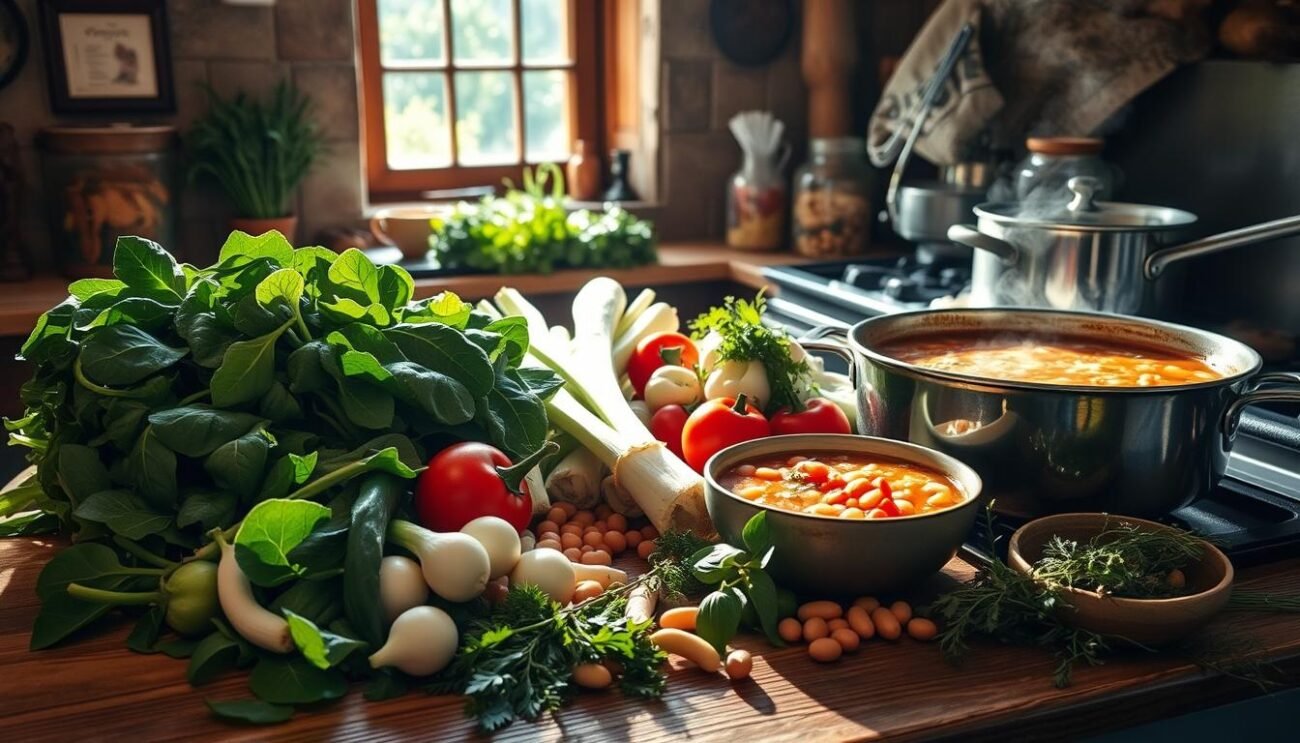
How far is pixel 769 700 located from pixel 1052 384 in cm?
40

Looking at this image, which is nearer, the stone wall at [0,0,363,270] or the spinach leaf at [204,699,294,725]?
the spinach leaf at [204,699,294,725]

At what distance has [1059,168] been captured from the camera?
2225mm

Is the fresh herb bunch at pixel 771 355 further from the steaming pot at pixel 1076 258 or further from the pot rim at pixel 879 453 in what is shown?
the steaming pot at pixel 1076 258

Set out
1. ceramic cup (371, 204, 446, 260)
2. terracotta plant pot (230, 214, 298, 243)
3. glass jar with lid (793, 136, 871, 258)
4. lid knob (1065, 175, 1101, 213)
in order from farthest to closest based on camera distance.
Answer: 1. glass jar with lid (793, 136, 871, 258)
2. ceramic cup (371, 204, 446, 260)
3. terracotta plant pot (230, 214, 298, 243)
4. lid knob (1065, 175, 1101, 213)

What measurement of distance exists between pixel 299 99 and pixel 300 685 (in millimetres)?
Result: 2395

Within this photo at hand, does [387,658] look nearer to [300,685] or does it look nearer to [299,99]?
[300,685]

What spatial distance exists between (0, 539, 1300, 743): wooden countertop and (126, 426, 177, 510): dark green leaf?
0.13 m

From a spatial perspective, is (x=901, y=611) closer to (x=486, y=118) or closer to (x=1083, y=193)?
(x=1083, y=193)

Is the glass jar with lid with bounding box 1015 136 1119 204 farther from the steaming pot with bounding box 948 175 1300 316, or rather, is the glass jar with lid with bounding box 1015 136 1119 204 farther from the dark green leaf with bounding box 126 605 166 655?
the dark green leaf with bounding box 126 605 166 655

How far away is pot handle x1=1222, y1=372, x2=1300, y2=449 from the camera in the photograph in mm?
1089

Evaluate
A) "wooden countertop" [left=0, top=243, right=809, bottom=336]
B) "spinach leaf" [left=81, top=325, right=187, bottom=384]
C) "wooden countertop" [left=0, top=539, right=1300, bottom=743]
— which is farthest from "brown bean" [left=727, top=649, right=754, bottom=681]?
"wooden countertop" [left=0, top=243, right=809, bottom=336]

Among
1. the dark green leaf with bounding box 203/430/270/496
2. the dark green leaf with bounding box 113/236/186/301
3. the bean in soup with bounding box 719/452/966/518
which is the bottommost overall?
the bean in soup with bounding box 719/452/966/518

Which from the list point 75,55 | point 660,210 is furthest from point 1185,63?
point 75,55

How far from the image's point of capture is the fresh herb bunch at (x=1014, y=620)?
3.14ft
